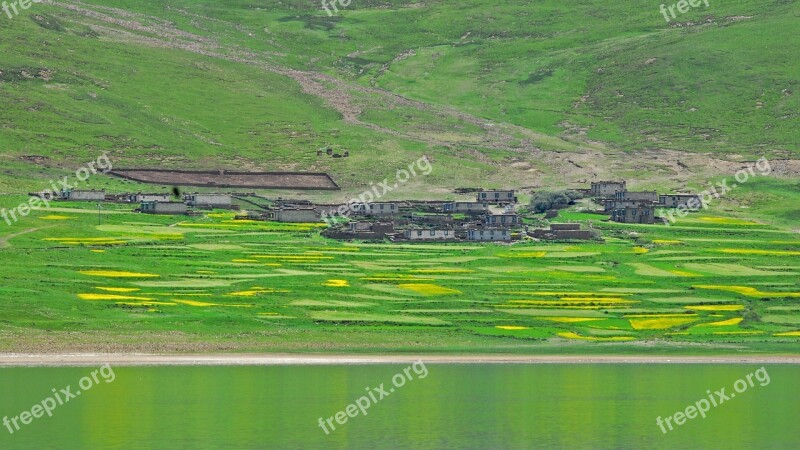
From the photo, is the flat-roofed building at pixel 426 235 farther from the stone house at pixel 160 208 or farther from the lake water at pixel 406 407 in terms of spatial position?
the lake water at pixel 406 407

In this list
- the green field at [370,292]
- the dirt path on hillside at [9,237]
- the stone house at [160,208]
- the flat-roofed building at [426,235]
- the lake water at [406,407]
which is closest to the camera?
the lake water at [406,407]

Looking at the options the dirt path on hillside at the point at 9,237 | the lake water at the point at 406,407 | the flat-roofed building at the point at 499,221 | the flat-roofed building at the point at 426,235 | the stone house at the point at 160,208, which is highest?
A: the stone house at the point at 160,208

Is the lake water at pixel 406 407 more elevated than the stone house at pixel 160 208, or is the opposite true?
the stone house at pixel 160 208

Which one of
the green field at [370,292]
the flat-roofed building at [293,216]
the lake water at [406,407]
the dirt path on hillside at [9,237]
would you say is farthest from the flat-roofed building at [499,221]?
the lake water at [406,407]

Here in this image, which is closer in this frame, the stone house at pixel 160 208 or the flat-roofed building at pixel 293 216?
the stone house at pixel 160 208

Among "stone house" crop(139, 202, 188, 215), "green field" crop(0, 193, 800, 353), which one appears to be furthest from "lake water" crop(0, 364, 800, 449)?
"stone house" crop(139, 202, 188, 215)

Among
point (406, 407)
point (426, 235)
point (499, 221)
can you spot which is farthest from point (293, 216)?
point (406, 407)

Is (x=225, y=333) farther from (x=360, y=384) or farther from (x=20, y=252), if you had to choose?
(x=20, y=252)
